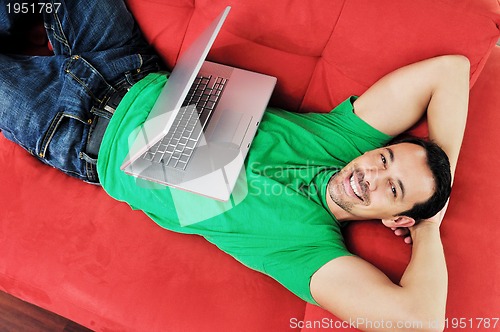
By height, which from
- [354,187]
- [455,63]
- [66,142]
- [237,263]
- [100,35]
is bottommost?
[237,263]

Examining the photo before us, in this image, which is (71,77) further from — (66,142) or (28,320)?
(28,320)

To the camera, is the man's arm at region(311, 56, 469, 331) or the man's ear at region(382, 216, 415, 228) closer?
the man's arm at region(311, 56, 469, 331)

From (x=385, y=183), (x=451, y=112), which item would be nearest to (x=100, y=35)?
(x=385, y=183)

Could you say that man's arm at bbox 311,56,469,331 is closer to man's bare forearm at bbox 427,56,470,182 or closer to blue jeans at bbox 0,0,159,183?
man's bare forearm at bbox 427,56,470,182

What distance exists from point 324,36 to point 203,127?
453 mm

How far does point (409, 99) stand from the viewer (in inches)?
43.4

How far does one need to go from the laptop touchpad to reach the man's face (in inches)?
12.3

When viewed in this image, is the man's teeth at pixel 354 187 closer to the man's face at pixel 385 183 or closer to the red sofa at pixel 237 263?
the man's face at pixel 385 183

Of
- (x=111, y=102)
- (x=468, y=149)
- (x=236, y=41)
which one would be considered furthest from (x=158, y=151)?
(x=468, y=149)

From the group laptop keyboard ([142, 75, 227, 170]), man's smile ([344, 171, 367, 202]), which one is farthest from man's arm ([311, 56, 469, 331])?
laptop keyboard ([142, 75, 227, 170])

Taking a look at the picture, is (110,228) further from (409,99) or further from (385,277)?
(409,99)

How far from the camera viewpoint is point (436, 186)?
986mm

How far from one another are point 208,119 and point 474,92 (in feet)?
2.71

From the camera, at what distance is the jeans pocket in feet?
3.92
